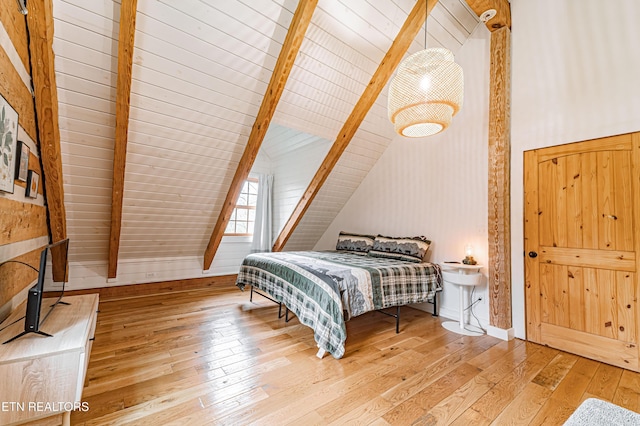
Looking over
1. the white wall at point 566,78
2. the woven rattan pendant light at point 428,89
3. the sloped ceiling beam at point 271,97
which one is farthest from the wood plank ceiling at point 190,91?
the woven rattan pendant light at point 428,89

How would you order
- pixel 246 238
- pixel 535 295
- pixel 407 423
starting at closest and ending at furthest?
1. pixel 407 423
2. pixel 535 295
3. pixel 246 238

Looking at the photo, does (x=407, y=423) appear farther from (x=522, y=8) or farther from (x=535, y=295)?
(x=522, y=8)

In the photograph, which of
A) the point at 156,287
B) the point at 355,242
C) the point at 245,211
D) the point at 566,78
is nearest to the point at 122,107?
the point at 156,287

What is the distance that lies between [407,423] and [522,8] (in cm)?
378

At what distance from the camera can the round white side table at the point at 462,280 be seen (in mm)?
2848

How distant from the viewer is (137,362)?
2184 millimetres

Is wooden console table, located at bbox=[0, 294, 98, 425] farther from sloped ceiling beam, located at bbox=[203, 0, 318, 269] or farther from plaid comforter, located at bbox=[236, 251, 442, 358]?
sloped ceiling beam, located at bbox=[203, 0, 318, 269]

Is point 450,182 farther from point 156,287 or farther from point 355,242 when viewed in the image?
point 156,287

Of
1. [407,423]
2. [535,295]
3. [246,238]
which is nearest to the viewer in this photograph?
[407,423]

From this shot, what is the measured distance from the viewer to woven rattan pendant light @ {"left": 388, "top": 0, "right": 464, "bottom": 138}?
1.98 meters

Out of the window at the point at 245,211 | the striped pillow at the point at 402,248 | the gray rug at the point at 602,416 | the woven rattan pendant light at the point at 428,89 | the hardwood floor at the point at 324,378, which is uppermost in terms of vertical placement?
the woven rattan pendant light at the point at 428,89

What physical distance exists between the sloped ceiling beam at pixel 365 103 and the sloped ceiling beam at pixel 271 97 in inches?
41.5

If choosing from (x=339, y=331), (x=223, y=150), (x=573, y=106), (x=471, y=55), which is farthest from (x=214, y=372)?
(x=471, y=55)

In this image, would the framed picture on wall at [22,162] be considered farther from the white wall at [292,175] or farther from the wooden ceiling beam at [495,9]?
the wooden ceiling beam at [495,9]
